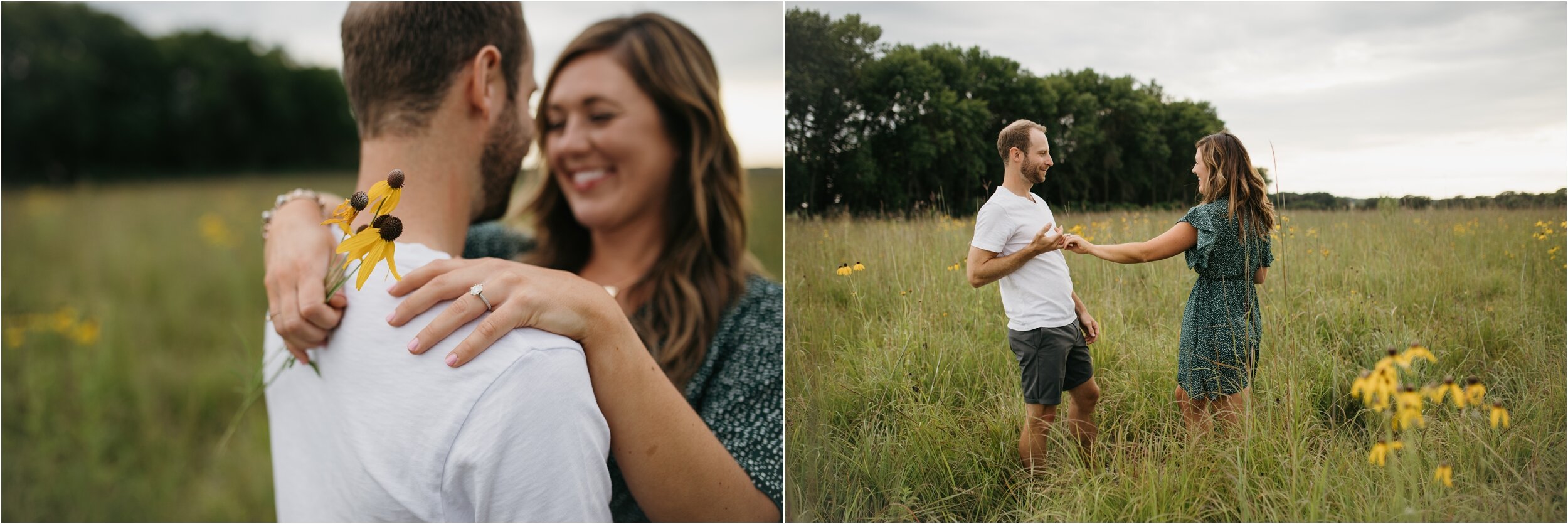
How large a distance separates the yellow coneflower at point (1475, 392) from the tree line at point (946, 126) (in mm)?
774

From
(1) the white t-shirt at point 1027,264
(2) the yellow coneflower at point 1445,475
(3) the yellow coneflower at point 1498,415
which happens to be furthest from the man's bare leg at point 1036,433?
(3) the yellow coneflower at point 1498,415

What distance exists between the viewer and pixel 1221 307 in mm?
1816

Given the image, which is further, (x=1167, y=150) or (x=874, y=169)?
(x=874, y=169)

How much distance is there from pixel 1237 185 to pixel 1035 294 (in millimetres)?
546

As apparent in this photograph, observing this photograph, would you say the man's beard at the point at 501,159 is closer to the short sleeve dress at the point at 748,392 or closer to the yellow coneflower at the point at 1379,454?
the short sleeve dress at the point at 748,392

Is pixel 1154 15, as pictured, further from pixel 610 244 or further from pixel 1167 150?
pixel 610 244

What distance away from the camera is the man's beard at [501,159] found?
2.02m

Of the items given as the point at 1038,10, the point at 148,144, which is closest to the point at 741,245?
the point at 1038,10

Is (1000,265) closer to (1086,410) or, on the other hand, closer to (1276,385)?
(1086,410)

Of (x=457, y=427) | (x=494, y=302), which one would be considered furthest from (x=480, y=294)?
(x=457, y=427)

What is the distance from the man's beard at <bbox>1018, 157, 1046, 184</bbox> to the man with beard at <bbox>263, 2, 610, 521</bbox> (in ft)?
3.75

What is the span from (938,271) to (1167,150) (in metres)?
0.63

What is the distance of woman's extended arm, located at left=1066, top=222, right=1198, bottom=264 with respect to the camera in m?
1.82

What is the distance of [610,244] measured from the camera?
2.68m
